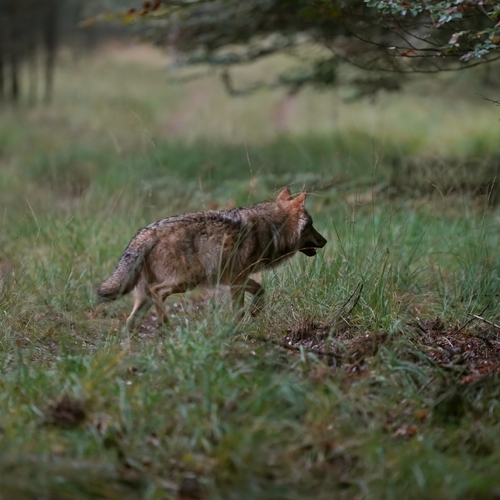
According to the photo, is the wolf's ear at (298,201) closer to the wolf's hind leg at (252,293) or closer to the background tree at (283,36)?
the wolf's hind leg at (252,293)

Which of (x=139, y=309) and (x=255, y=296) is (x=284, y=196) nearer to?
(x=255, y=296)

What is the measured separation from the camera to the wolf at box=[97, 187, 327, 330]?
22.5 feet

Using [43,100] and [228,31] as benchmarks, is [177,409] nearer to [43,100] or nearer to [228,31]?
[228,31]

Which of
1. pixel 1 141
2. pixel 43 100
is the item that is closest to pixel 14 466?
pixel 1 141

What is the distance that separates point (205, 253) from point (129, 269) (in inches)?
26.6

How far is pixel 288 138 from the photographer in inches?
705

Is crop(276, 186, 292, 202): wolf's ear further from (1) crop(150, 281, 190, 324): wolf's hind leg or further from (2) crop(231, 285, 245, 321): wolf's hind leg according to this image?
(1) crop(150, 281, 190, 324): wolf's hind leg

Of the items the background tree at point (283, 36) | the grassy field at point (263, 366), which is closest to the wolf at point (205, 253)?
the grassy field at point (263, 366)

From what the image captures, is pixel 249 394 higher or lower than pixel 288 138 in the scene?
→ higher

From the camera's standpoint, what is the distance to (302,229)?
7512 mm

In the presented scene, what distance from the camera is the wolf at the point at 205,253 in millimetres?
6848

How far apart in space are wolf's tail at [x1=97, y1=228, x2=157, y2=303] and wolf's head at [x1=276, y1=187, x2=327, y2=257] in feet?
4.54

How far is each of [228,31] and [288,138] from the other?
5.82m

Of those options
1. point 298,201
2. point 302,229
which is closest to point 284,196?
point 298,201
